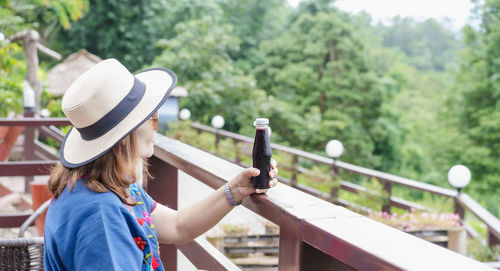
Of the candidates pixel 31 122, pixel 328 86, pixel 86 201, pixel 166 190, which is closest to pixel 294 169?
pixel 31 122

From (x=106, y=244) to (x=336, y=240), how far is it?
0.46m

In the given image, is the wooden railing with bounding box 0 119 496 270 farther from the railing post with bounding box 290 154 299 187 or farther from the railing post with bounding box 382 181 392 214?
the railing post with bounding box 290 154 299 187

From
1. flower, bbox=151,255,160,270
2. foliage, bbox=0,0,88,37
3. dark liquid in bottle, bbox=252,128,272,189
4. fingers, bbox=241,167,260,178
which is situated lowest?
flower, bbox=151,255,160,270

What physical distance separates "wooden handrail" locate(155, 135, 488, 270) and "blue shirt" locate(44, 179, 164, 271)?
1.04ft

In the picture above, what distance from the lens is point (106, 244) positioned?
1.02 metres

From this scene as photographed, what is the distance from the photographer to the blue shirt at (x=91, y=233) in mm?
1021

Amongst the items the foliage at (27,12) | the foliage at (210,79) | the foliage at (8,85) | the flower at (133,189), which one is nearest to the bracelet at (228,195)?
the flower at (133,189)

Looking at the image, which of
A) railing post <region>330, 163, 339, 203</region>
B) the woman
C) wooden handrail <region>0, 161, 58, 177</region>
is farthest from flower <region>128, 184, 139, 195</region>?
railing post <region>330, 163, 339, 203</region>

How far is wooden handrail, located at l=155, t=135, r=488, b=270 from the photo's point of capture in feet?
2.58

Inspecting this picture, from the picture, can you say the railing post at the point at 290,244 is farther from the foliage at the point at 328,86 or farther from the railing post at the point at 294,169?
the foliage at the point at 328,86

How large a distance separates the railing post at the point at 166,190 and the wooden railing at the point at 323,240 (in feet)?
1.31

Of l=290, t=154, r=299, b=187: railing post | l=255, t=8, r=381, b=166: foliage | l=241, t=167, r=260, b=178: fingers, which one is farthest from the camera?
l=255, t=8, r=381, b=166: foliage

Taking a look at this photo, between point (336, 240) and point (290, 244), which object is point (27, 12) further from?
point (336, 240)

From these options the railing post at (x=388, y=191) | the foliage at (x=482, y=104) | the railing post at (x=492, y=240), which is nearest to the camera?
the railing post at (x=492, y=240)
